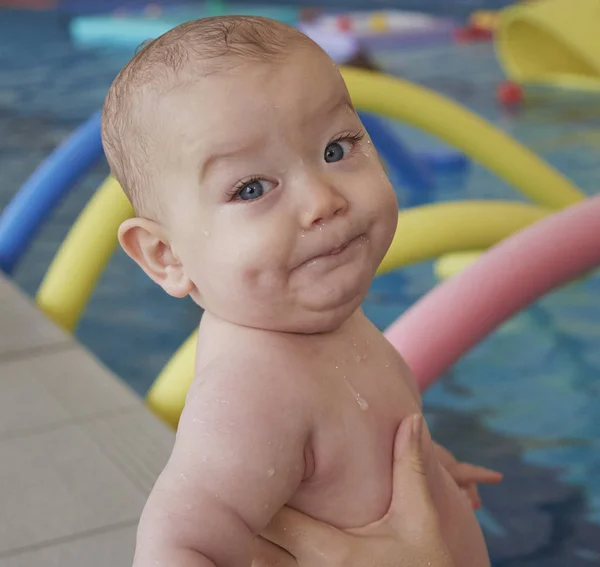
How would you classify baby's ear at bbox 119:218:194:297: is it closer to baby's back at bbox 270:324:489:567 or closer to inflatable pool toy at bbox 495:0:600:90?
baby's back at bbox 270:324:489:567

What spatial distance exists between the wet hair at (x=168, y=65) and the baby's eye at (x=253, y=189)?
90mm

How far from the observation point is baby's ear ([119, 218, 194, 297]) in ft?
3.20

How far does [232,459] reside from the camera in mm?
902

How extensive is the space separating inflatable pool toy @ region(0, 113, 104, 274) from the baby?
1677mm

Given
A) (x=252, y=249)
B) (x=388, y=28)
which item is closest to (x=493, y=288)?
(x=252, y=249)

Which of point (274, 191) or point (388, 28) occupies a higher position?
point (274, 191)

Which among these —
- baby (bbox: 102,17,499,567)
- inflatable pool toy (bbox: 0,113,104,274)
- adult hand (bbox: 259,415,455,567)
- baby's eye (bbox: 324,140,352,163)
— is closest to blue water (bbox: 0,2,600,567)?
inflatable pool toy (bbox: 0,113,104,274)

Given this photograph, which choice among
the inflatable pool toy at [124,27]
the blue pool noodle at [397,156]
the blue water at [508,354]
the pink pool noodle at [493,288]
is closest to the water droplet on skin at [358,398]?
the pink pool noodle at [493,288]

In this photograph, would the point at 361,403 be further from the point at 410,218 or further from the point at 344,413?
the point at 410,218

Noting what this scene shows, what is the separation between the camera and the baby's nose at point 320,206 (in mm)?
895

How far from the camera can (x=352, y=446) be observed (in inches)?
38.7

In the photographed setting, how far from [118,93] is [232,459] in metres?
0.34

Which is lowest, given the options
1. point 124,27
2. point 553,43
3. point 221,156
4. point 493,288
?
point 124,27

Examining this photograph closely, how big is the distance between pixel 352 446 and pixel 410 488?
7cm
